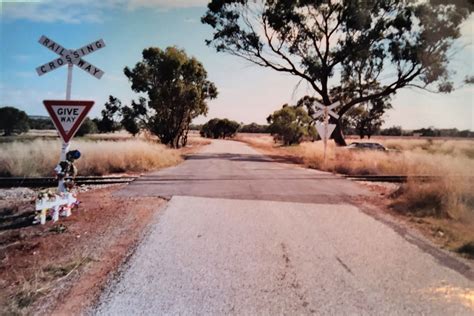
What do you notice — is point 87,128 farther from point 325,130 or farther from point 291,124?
point 291,124

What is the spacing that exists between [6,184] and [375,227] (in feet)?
31.9

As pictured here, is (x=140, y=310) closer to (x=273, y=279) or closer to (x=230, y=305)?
(x=230, y=305)

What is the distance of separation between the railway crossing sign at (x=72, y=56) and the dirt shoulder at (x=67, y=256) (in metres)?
2.39

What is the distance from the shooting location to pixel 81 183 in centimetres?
1114

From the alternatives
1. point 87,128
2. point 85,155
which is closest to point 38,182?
point 87,128

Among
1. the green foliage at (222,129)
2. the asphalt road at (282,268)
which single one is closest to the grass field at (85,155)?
the asphalt road at (282,268)

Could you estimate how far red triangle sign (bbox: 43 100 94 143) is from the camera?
6629 mm

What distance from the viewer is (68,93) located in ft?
21.8

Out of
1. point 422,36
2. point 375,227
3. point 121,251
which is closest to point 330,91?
point 422,36

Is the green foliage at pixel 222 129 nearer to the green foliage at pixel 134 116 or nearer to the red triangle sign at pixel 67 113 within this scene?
the green foliage at pixel 134 116

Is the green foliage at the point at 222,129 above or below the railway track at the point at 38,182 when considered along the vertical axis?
above

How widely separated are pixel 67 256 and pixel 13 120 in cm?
467

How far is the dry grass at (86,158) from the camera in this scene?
12750 millimetres

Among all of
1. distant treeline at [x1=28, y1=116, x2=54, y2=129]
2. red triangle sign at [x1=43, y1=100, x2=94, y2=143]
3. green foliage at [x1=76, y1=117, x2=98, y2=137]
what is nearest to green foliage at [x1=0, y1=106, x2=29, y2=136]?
distant treeline at [x1=28, y1=116, x2=54, y2=129]
